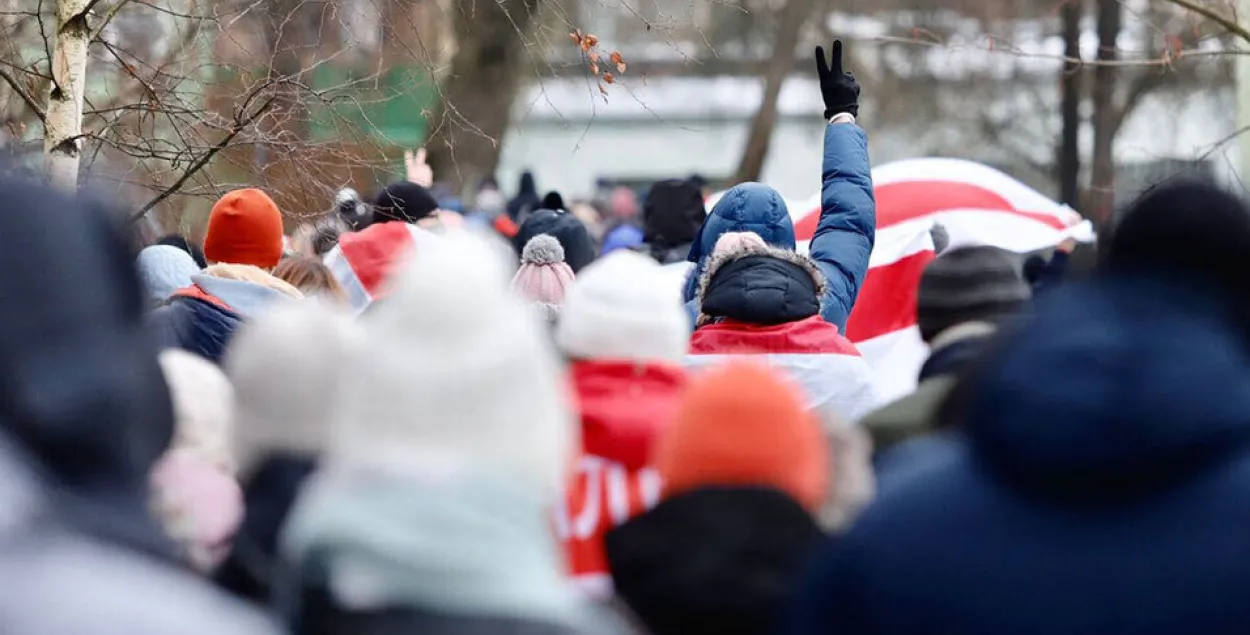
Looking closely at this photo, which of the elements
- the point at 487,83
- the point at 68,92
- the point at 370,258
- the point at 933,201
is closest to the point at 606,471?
the point at 370,258

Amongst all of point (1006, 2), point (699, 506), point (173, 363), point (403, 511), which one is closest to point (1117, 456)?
A: point (699, 506)

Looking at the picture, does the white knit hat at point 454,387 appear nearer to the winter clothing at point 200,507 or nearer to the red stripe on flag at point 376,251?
the winter clothing at point 200,507

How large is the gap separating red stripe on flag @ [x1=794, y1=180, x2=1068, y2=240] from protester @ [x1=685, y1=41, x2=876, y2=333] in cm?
389

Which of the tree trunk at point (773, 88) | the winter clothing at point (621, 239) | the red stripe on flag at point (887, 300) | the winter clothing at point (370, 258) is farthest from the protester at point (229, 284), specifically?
the tree trunk at point (773, 88)

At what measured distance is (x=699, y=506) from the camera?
10.3ft

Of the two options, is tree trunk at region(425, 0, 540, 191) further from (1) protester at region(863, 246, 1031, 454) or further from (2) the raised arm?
(1) protester at region(863, 246, 1031, 454)

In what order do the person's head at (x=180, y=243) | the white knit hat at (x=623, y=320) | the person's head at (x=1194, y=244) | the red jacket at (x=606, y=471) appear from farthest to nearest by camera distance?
the person's head at (x=180, y=243)
the white knit hat at (x=623, y=320)
the red jacket at (x=606, y=471)
the person's head at (x=1194, y=244)

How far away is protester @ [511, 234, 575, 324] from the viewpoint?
7070 mm

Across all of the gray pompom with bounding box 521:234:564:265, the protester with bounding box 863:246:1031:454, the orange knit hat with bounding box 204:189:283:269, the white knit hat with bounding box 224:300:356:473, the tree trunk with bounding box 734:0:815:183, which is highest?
the tree trunk with bounding box 734:0:815:183

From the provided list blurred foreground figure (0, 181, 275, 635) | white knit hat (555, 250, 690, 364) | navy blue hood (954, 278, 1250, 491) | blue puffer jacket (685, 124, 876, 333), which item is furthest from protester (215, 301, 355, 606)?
blue puffer jacket (685, 124, 876, 333)

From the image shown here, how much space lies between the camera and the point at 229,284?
20.3ft

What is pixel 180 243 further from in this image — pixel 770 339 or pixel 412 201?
pixel 770 339

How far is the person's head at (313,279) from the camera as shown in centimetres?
632

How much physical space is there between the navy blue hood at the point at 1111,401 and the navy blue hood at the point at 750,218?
4.21 meters
